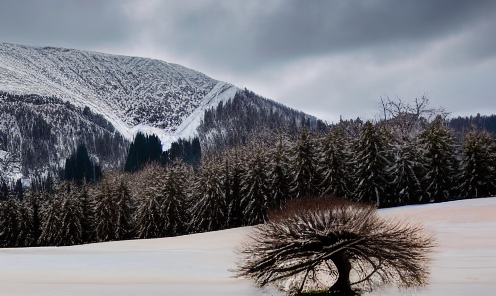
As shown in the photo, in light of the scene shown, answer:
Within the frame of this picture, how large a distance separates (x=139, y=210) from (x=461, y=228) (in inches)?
1476

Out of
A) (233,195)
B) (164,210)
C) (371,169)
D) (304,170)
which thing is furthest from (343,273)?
(164,210)

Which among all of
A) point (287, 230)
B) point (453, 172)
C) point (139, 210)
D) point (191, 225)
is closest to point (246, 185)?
point (191, 225)

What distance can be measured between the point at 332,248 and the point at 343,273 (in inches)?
42.5

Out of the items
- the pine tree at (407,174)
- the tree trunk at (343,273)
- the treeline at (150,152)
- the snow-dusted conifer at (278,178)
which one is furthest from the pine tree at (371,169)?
the treeline at (150,152)

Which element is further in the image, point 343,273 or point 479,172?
point 479,172

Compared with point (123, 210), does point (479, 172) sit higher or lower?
higher

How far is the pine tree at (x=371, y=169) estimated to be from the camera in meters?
42.9

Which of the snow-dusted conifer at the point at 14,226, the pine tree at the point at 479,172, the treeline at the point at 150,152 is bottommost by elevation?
the snow-dusted conifer at the point at 14,226

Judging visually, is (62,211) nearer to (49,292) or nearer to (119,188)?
(119,188)

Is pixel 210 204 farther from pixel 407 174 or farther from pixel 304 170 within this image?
pixel 407 174

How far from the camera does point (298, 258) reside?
39.6ft

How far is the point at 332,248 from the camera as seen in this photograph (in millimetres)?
11836

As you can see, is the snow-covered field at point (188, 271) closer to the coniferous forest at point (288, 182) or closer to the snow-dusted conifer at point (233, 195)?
→ the coniferous forest at point (288, 182)

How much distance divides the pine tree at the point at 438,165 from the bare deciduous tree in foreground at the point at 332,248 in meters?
33.1
